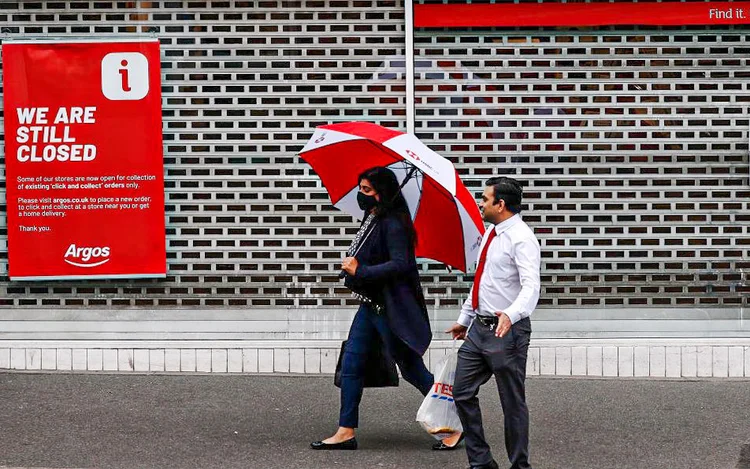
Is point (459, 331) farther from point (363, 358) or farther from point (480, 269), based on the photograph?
point (363, 358)

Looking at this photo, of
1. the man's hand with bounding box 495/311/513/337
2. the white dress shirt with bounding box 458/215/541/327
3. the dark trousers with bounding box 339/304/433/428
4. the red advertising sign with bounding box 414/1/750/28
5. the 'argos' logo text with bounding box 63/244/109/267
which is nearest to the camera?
the man's hand with bounding box 495/311/513/337

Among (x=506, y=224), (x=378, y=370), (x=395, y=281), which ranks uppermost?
(x=506, y=224)

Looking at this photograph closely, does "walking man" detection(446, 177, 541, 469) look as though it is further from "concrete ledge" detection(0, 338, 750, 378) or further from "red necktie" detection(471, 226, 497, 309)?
"concrete ledge" detection(0, 338, 750, 378)

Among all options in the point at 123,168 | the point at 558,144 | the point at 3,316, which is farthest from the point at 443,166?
the point at 3,316

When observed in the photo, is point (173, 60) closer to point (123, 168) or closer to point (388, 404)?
point (123, 168)

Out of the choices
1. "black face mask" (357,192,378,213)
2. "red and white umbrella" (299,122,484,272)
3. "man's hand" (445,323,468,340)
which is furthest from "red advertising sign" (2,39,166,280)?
"man's hand" (445,323,468,340)

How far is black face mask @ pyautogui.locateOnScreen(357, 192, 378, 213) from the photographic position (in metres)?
6.71

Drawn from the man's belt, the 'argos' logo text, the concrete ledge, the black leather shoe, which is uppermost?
the 'argos' logo text

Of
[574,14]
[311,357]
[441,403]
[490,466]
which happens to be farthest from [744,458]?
[574,14]

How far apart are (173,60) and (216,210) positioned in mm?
1195

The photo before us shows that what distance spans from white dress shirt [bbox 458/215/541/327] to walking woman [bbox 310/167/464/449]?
680 millimetres

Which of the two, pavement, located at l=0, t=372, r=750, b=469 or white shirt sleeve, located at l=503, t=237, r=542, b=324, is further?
pavement, located at l=0, t=372, r=750, b=469

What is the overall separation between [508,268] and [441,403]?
99 cm

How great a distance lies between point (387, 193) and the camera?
673 centimetres
